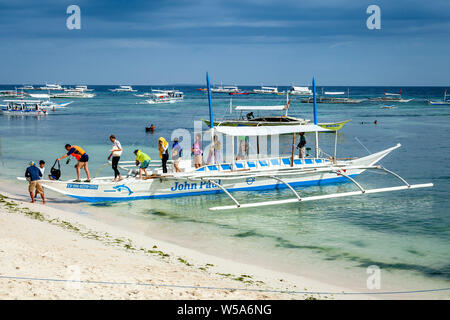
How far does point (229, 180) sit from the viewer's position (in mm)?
16938

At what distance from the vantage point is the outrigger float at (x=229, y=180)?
1500 cm

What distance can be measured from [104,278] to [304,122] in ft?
40.9

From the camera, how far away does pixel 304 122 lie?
18.4 m

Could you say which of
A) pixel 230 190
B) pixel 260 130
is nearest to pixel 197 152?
pixel 230 190

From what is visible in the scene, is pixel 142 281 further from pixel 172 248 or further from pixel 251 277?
pixel 172 248

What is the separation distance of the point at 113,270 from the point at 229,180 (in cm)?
900

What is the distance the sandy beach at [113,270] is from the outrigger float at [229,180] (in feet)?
9.44

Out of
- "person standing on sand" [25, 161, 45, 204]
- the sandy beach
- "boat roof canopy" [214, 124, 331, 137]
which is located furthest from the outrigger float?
the sandy beach

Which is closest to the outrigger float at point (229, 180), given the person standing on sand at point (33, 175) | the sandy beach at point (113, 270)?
the person standing on sand at point (33, 175)

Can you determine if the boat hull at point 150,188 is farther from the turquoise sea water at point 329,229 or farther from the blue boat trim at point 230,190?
the turquoise sea water at point 329,229

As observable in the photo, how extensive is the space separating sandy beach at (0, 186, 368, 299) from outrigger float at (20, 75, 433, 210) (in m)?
2.88

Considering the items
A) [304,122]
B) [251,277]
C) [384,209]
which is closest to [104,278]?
[251,277]

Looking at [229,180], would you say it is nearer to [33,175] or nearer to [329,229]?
[329,229]

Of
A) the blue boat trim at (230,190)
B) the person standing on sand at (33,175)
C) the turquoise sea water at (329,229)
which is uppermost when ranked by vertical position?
the person standing on sand at (33,175)
